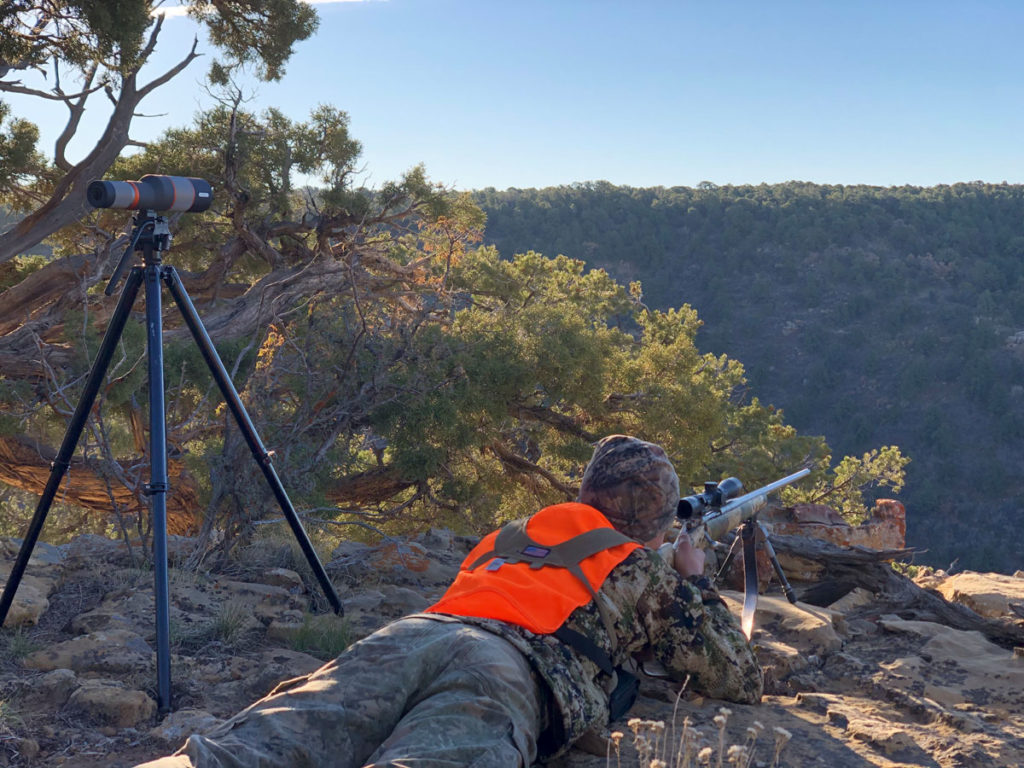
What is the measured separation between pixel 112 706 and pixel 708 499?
207 centimetres

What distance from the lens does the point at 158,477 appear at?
2900 mm

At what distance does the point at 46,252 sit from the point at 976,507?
2870 cm

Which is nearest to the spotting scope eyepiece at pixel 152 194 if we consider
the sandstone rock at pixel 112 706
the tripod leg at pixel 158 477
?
the tripod leg at pixel 158 477

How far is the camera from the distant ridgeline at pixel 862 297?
3322 cm

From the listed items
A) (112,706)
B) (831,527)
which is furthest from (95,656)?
(831,527)

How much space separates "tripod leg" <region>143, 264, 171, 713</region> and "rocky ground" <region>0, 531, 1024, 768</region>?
0.14 meters

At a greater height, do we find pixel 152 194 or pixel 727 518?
pixel 152 194

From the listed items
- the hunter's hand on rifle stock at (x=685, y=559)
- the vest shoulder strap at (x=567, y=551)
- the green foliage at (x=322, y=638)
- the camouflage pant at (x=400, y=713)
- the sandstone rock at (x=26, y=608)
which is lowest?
the green foliage at (x=322, y=638)

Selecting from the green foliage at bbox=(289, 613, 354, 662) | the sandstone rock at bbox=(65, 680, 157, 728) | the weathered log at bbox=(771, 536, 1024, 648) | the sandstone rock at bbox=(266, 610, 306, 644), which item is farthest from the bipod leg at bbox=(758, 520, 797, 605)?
the sandstone rock at bbox=(65, 680, 157, 728)

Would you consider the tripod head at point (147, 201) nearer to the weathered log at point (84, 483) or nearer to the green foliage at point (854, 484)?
the weathered log at point (84, 483)

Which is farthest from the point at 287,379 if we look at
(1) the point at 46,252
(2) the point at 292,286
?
(1) the point at 46,252

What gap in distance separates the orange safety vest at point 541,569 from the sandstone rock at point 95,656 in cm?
139

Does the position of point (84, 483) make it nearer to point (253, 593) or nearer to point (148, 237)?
point (253, 593)

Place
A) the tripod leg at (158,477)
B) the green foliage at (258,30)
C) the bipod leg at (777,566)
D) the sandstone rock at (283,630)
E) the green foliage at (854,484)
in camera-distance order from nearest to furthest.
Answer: the tripod leg at (158,477) → the sandstone rock at (283,630) → the bipod leg at (777,566) → the green foliage at (258,30) → the green foliage at (854,484)
